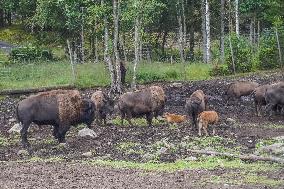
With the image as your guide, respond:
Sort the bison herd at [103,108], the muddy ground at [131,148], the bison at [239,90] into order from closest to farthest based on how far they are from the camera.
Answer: the muddy ground at [131,148] → the bison herd at [103,108] → the bison at [239,90]

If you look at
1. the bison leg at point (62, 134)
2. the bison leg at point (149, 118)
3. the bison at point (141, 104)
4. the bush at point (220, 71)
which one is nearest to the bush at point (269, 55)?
the bush at point (220, 71)

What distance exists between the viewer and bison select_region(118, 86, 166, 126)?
22.4 m

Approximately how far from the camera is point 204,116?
747 inches

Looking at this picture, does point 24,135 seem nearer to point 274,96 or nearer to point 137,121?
point 137,121

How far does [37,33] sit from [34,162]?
41260 millimetres

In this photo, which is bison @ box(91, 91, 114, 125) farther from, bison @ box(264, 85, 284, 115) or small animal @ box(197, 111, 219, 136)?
bison @ box(264, 85, 284, 115)

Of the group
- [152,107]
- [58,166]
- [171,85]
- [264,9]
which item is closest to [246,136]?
[152,107]

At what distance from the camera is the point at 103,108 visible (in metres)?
22.7

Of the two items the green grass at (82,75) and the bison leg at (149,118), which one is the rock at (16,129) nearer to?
the bison leg at (149,118)

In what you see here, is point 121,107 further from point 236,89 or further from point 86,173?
point 86,173

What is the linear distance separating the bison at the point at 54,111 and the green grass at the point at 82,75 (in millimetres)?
13479

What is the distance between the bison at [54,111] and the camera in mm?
18462

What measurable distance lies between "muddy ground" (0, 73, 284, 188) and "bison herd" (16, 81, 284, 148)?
1.46ft

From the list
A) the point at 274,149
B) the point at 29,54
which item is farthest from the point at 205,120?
the point at 29,54
